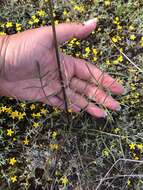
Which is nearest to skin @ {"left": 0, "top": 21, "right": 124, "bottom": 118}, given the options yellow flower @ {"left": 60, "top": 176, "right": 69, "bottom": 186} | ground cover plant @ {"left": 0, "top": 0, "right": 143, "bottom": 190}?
ground cover plant @ {"left": 0, "top": 0, "right": 143, "bottom": 190}

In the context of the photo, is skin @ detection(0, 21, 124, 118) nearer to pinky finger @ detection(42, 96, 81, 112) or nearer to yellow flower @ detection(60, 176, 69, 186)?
pinky finger @ detection(42, 96, 81, 112)

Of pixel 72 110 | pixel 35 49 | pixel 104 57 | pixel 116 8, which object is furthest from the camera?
pixel 116 8

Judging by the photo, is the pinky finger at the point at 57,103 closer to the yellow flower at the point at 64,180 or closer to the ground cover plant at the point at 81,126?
the ground cover plant at the point at 81,126

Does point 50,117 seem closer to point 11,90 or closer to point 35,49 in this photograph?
point 11,90

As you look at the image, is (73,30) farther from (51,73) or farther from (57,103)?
(57,103)

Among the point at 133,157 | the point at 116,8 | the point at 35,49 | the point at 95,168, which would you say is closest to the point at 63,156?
the point at 95,168
